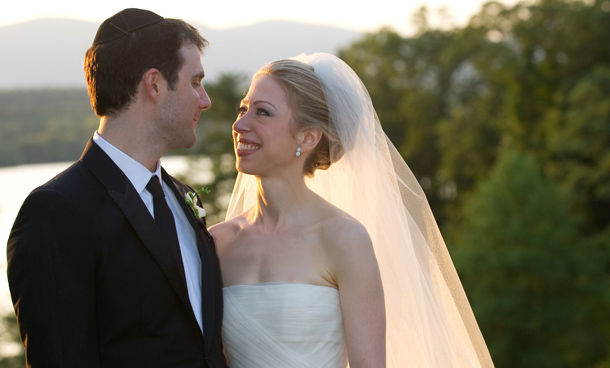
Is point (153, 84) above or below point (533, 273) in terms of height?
above

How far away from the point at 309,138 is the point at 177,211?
86 centimetres

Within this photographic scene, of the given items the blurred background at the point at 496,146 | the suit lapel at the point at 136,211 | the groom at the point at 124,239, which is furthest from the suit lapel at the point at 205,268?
the blurred background at the point at 496,146

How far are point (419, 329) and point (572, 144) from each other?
29.8 m

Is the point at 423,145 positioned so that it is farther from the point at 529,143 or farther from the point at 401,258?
the point at 401,258

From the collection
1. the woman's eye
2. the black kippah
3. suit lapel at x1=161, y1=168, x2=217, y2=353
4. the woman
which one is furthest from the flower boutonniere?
the black kippah

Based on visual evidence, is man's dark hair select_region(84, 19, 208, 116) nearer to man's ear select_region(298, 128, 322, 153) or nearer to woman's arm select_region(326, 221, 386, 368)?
man's ear select_region(298, 128, 322, 153)

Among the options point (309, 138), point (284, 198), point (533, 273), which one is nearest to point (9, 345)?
point (533, 273)

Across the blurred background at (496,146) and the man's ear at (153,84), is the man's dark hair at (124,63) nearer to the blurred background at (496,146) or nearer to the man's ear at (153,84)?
the man's ear at (153,84)

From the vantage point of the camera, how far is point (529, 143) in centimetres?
3694

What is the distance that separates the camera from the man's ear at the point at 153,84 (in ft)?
9.81

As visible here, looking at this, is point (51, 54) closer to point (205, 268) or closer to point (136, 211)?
point (205, 268)

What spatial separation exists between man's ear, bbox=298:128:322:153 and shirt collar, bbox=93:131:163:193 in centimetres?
106

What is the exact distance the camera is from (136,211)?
9.53 ft

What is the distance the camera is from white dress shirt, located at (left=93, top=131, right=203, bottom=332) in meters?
2.99
